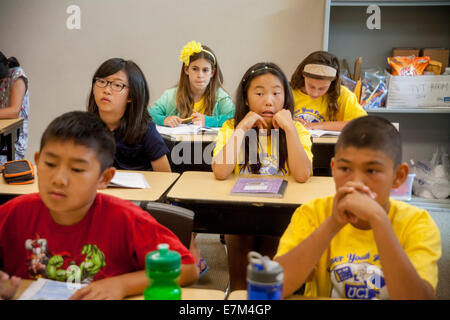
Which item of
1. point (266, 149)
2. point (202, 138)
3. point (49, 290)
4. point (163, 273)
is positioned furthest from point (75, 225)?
point (202, 138)

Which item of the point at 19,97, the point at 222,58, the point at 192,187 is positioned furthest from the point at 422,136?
the point at 19,97

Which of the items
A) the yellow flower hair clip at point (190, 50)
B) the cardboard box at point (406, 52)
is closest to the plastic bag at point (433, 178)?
the cardboard box at point (406, 52)

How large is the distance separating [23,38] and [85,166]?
13.0 feet

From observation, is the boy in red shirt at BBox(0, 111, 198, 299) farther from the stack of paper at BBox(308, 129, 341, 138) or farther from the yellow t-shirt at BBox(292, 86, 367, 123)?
the yellow t-shirt at BBox(292, 86, 367, 123)

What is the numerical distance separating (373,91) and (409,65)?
0.35 meters

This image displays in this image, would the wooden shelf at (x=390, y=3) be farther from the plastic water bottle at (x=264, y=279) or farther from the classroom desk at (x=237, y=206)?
the plastic water bottle at (x=264, y=279)

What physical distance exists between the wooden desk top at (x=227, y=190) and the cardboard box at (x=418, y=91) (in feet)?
6.89

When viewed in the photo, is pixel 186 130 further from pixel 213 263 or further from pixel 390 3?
pixel 390 3

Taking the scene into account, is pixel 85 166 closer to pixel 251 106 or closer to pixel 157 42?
pixel 251 106

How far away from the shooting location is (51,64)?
184 inches

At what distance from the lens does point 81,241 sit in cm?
123

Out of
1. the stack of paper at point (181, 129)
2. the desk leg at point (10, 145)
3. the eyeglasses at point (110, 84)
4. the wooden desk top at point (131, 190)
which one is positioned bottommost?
the desk leg at point (10, 145)

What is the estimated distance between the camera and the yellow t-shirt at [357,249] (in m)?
1.17

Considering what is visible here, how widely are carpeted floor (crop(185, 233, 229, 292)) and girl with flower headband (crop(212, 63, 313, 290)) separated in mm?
316
